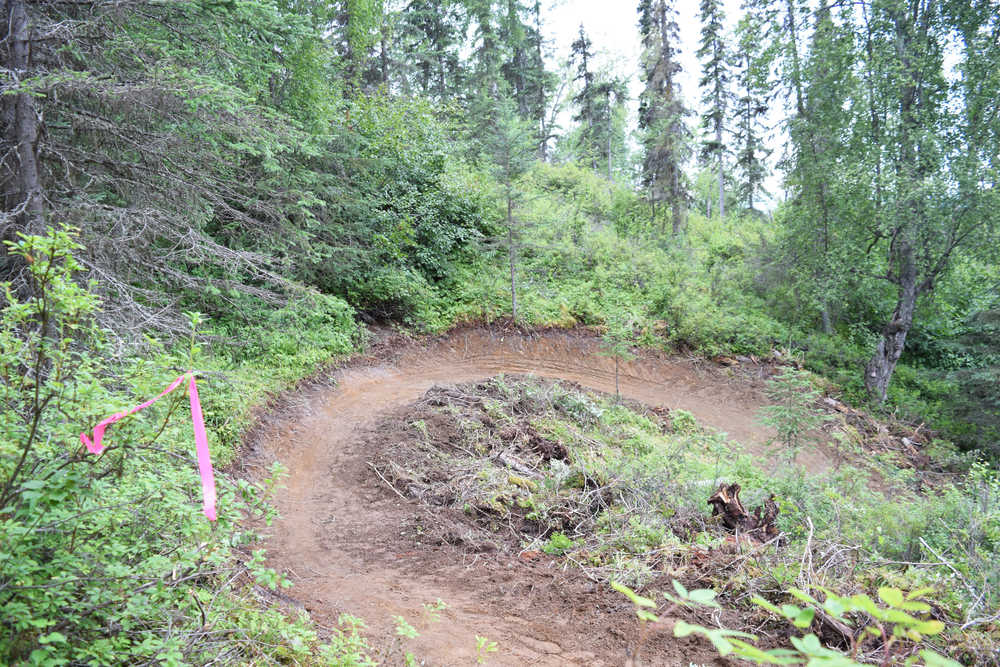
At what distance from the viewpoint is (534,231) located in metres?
16.3

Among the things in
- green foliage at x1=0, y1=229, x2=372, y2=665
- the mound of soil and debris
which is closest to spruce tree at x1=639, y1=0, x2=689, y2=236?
the mound of soil and debris

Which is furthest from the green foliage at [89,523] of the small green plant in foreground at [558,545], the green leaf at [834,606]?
the green leaf at [834,606]

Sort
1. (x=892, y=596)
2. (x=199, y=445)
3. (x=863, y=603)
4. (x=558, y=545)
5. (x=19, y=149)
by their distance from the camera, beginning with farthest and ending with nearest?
1. (x=19, y=149)
2. (x=558, y=545)
3. (x=199, y=445)
4. (x=892, y=596)
5. (x=863, y=603)

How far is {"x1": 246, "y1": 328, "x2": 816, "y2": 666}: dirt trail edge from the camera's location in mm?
4082

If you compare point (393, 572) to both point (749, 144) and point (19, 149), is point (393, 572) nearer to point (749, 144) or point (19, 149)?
point (19, 149)

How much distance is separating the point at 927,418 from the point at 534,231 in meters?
12.4

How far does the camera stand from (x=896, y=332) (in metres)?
15.6

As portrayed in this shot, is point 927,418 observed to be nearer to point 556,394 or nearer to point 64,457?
point 556,394

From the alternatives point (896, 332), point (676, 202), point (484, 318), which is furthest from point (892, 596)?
point (676, 202)

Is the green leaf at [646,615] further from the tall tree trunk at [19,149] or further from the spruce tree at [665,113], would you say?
the spruce tree at [665,113]

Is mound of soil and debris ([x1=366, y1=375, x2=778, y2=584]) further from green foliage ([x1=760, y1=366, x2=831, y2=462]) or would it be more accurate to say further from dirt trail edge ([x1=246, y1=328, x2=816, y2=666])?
green foliage ([x1=760, y1=366, x2=831, y2=462])

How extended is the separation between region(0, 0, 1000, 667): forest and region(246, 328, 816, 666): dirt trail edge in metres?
0.15

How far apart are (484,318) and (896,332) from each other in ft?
40.1

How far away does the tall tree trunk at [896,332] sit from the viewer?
1522cm
